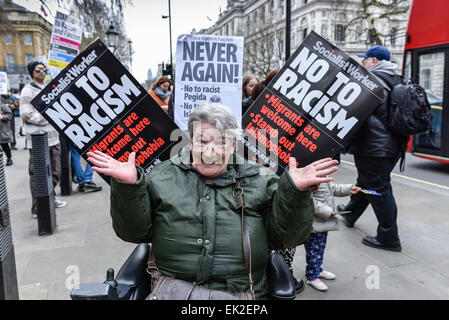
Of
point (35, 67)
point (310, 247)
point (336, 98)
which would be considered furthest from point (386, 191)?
point (35, 67)

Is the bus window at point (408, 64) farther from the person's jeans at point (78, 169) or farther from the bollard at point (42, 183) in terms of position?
the bollard at point (42, 183)

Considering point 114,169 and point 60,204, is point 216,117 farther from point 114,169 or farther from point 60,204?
point 60,204

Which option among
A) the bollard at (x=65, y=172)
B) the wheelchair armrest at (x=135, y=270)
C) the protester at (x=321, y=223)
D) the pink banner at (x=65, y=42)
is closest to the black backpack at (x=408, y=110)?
the protester at (x=321, y=223)

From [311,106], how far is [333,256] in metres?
1.90

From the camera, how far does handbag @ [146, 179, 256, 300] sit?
173 centimetres

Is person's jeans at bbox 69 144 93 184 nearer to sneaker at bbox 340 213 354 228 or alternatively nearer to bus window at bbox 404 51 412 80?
sneaker at bbox 340 213 354 228

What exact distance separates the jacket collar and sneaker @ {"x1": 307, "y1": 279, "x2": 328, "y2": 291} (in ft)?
5.23

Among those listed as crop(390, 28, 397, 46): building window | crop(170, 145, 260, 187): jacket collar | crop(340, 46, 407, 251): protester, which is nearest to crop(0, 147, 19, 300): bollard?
crop(170, 145, 260, 187): jacket collar

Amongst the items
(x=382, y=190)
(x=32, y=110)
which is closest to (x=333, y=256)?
(x=382, y=190)

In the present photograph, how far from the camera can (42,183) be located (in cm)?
428

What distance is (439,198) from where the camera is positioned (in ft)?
19.1

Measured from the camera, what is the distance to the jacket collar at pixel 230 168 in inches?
78.1

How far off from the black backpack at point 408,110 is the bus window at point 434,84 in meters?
4.87

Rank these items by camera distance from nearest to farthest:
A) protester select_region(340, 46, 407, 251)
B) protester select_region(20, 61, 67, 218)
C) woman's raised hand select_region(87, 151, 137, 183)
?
woman's raised hand select_region(87, 151, 137, 183) < protester select_region(340, 46, 407, 251) < protester select_region(20, 61, 67, 218)
